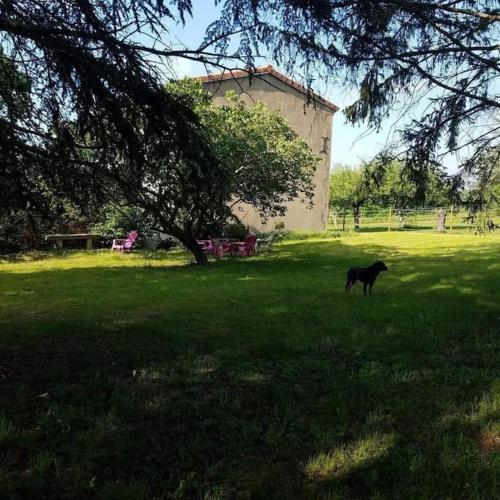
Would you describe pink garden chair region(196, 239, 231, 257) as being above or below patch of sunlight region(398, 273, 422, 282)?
above

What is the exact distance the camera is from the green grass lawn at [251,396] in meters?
3.15

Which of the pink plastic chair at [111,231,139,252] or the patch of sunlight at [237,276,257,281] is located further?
the pink plastic chair at [111,231,139,252]

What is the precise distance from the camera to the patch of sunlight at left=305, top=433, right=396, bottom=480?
3246mm

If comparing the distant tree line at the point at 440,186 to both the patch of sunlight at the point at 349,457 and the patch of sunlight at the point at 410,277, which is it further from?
the patch of sunlight at the point at 410,277

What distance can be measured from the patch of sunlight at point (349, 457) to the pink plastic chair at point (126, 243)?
17.5m

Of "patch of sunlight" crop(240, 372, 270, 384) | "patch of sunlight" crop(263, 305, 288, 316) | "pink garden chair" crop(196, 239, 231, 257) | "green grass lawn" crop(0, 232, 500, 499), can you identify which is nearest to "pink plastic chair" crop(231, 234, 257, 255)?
"pink garden chair" crop(196, 239, 231, 257)

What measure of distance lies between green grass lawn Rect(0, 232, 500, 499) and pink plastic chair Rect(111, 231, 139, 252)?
1064 cm

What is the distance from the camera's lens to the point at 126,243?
20500 mm

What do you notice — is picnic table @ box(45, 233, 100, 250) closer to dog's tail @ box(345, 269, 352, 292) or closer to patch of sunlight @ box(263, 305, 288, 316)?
dog's tail @ box(345, 269, 352, 292)

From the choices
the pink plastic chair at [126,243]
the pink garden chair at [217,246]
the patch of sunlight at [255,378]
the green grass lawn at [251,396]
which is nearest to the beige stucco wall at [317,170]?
the pink garden chair at [217,246]

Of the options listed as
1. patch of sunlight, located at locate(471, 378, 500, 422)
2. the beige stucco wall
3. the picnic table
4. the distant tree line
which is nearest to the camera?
patch of sunlight, located at locate(471, 378, 500, 422)

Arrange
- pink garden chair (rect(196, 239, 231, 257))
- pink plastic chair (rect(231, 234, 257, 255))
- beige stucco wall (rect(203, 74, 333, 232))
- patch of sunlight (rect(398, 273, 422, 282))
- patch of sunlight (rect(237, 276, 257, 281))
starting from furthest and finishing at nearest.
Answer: beige stucco wall (rect(203, 74, 333, 232)) < pink garden chair (rect(196, 239, 231, 257)) < pink plastic chair (rect(231, 234, 257, 255)) < patch of sunlight (rect(237, 276, 257, 281)) < patch of sunlight (rect(398, 273, 422, 282))

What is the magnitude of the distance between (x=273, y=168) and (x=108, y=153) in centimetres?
1109

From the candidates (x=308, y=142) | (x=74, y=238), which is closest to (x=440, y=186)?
(x=308, y=142)
